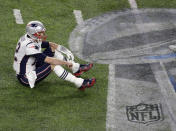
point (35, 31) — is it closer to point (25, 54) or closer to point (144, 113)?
point (25, 54)

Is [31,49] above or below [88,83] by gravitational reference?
above

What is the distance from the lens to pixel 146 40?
12.2 meters

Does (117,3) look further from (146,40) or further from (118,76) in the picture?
(118,76)

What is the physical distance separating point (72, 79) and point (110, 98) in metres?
0.96

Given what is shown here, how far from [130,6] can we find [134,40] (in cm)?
232

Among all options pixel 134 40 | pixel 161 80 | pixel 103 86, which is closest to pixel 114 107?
pixel 103 86

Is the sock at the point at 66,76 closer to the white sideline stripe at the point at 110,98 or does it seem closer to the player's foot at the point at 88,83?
the player's foot at the point at 88,83

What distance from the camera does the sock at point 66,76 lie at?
938 centimetres

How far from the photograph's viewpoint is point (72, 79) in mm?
9531

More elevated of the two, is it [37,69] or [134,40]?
[37,69]

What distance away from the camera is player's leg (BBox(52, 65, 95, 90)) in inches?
370

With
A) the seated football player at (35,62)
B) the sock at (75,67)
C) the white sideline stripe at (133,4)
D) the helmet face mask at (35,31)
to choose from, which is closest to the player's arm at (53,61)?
the seated football player at (35,62)

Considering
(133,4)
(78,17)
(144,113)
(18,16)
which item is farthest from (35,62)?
(133,4)

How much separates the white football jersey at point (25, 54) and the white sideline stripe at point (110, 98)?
186cm
